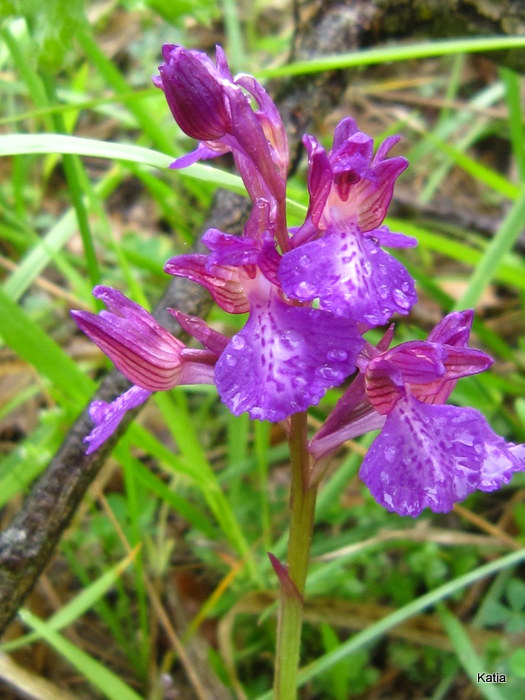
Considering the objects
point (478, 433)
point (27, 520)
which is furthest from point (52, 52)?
point (478, 433)

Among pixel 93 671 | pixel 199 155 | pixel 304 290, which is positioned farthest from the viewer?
pixel 93 671

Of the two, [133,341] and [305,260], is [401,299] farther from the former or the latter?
[133,341]

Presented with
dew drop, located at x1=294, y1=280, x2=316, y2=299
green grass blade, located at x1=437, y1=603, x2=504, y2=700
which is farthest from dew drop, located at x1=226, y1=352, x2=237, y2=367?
green grass blade, located at x1=437, y1=603, x2=504, y2=700

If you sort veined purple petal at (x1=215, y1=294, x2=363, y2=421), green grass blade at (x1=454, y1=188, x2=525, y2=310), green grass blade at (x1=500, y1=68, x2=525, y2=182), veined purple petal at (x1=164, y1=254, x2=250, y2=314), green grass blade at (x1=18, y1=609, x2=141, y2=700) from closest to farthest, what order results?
veined purple petal at (x1=215, y1=294, x2=363, y2=421)
veined purple petal at (x1=164, y1=254, x2=250, y2=314)
green grass blade at (x1=18, y1=609, x2=141, y2=700)
green grass blade at (x1=454, y1=188, x2=525, y2=310)
green grass blade at (x1=500, y1=68, x2=525, y2=182)

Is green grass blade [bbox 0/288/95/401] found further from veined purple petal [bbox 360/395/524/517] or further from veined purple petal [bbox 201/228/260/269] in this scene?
veined purple petal [bbox 360/395/524/517]

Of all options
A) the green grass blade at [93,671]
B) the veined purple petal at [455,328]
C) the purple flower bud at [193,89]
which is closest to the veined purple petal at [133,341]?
the purple flower bud at [193,89]

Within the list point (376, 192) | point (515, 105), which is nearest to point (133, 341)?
point (376, 192)

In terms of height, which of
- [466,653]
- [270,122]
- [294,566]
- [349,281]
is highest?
[270,122]
